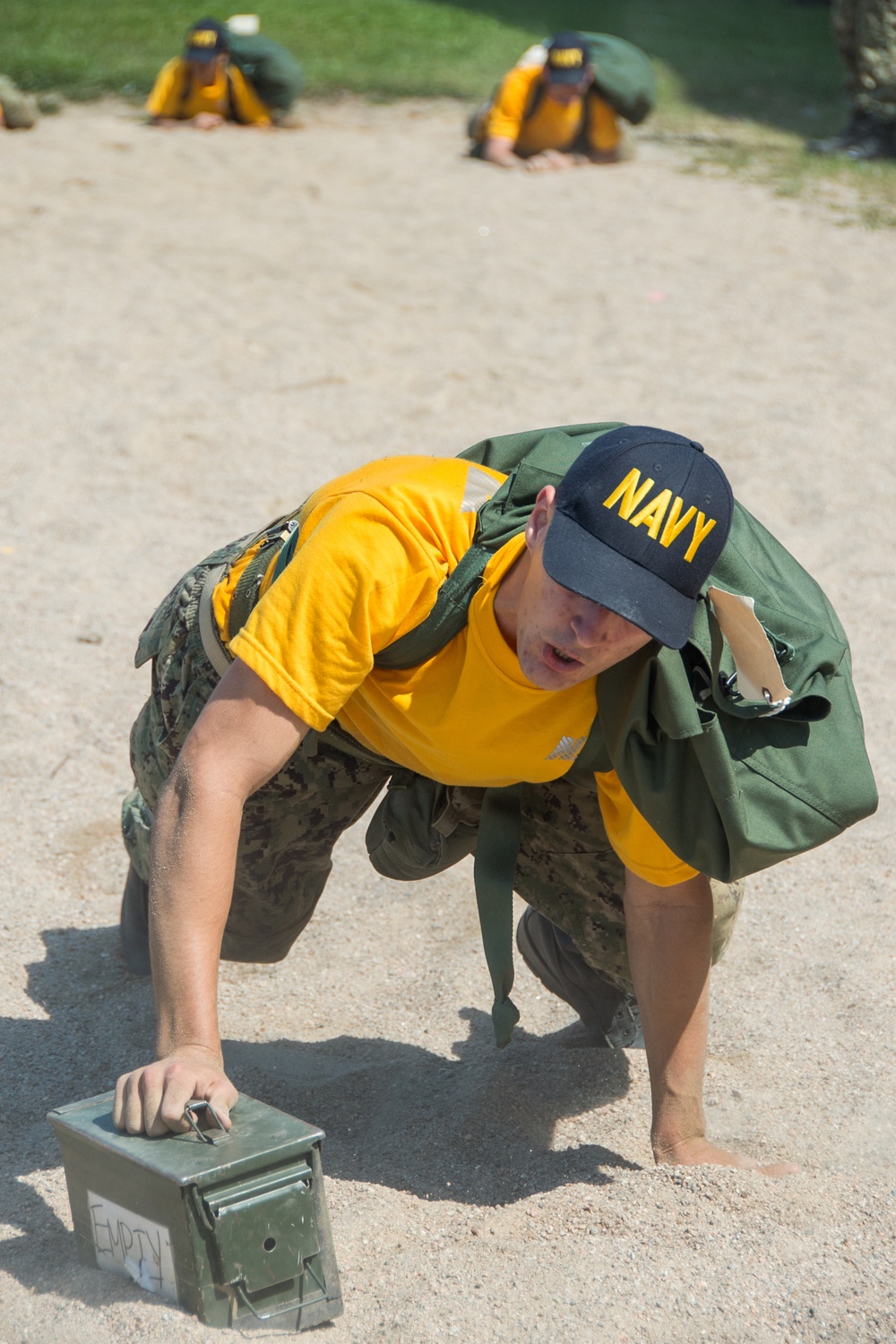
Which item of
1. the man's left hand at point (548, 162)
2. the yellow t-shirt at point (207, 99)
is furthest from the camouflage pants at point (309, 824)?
the yellow t-shirt at point (207, 99)

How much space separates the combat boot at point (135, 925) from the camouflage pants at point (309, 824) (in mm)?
188

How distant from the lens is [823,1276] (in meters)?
1.83

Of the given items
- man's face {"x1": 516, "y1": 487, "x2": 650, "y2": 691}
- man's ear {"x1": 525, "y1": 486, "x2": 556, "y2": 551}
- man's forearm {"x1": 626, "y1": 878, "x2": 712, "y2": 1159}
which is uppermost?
man's ear {"x1": 525, "y1": 486, "x2": 556, "y2": 551}

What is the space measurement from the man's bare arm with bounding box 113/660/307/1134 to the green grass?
616cm

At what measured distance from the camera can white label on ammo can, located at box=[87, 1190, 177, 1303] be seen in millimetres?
1622

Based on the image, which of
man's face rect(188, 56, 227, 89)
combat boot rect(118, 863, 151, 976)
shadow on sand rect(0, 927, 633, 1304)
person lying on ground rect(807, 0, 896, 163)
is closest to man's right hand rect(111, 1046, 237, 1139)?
shadow on sand rect(0, 927, 633, 1304)

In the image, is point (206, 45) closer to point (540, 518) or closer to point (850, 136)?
point (850, 136)

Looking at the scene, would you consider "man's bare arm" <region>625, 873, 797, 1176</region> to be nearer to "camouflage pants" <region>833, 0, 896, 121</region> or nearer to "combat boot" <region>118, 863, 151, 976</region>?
"combat boot" <region>118, 863, 151, 976</region>

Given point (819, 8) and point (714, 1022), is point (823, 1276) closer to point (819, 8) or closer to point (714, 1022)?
point (714, 1022)

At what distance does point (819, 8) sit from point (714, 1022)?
1358 cm

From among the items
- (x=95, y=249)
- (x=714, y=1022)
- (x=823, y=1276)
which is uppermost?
(x=95, y=249)

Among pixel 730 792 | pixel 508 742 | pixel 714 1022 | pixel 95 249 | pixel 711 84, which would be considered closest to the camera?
pixel 730 792

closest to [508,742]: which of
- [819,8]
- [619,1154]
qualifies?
[619,1154]

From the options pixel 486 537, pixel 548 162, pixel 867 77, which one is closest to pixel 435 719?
pixel 486 537
